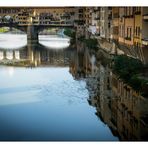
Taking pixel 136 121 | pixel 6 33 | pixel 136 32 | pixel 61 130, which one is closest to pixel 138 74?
pixel 136 32

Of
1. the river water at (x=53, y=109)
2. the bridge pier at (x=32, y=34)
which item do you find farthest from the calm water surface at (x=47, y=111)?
the bridge pier at (x=32, y=34)

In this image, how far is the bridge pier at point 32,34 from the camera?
1401 centimetres

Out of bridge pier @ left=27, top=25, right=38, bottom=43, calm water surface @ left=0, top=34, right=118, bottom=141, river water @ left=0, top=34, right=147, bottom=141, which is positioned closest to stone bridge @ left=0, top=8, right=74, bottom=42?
bridge pier @ left=27, top=25, right=38, bottom=43

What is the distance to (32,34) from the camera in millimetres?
14164

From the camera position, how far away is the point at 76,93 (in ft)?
13.4

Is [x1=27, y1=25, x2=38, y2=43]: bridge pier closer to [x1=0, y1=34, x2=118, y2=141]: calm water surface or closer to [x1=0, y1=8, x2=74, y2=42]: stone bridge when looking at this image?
[x1=0, y1=8, x2=74, y2=42]: stone bridge

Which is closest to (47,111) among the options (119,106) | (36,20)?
(119,106)

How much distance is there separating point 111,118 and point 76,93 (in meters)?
1.15

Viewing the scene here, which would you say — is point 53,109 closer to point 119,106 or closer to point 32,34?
point 119,106

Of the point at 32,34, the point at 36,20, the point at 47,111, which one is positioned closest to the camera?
the point at 47,111

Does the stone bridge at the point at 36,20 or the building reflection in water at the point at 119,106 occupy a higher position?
the stone bridge at the point at 36,20

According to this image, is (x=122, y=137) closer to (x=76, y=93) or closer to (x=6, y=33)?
(x=76, y=93)

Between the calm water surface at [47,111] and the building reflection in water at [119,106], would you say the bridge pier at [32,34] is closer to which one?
the calm water surface at [47,111]

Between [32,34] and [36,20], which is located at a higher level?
[36,20]
